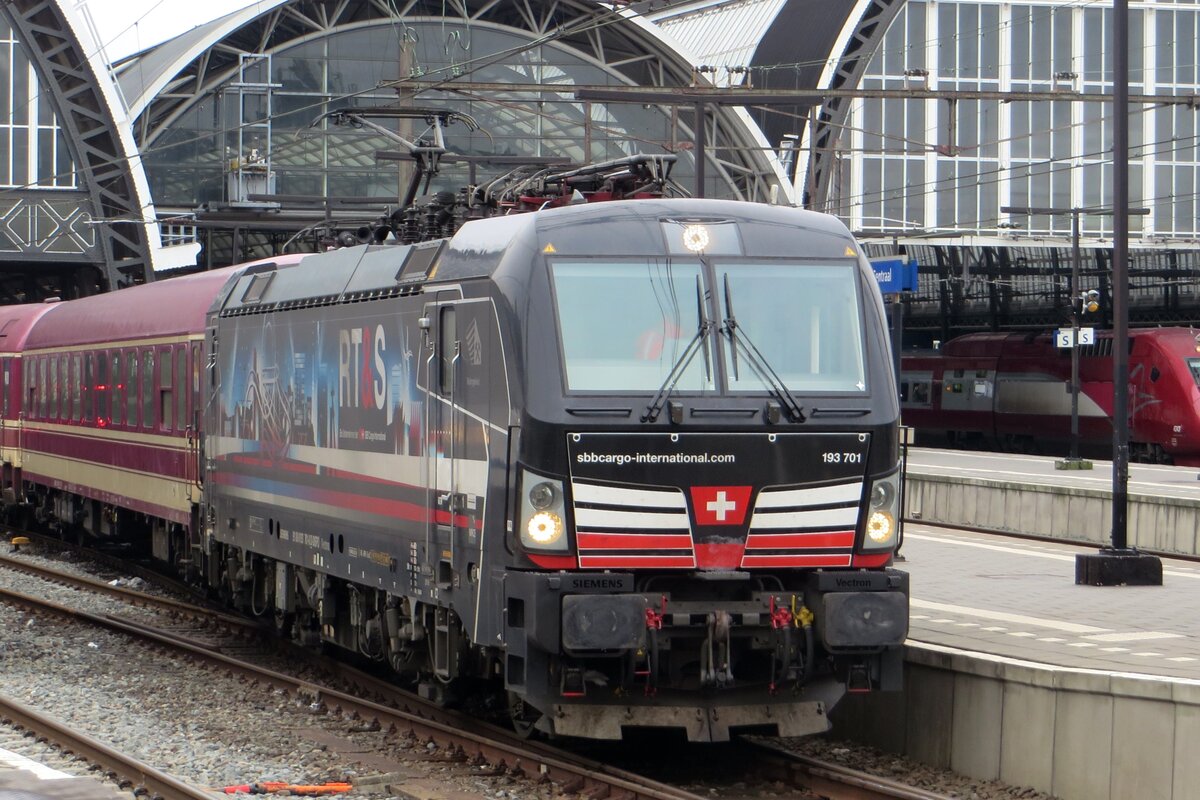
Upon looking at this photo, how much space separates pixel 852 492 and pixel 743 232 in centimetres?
167

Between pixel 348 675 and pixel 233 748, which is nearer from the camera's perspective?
pixel 233 748

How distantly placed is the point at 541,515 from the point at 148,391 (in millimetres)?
11812

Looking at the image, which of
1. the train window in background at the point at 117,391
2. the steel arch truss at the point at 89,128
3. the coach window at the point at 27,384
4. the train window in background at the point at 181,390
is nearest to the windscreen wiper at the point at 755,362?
the train window in background at the point at 181,390

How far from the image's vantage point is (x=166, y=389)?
65.2ft

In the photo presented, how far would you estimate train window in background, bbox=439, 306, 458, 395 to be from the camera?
437 inches

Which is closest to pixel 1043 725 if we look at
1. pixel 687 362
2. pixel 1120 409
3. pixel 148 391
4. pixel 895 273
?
pixel 687 362

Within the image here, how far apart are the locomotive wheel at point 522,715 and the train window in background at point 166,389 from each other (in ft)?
30.0

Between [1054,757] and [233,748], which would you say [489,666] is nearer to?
[233,748]

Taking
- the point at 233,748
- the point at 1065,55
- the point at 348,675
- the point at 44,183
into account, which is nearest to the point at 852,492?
the point at 233,748

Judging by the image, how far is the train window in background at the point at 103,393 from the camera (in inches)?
913

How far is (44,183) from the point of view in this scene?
172 ft

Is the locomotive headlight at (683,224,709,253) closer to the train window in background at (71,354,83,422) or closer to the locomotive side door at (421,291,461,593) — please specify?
the locomotive side door at (421,291,461,593)

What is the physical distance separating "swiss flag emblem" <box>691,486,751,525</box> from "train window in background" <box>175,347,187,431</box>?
9.89 meters

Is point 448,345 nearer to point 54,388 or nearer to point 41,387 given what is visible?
point 54,388
